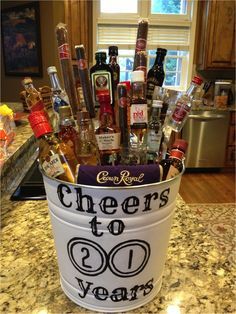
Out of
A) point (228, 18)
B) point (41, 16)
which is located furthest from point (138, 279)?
point (41, 16)

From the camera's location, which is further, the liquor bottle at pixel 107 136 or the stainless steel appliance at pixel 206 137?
the stainless steel appliance at pixel 206 137

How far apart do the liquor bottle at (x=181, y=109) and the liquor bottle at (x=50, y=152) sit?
0.19m

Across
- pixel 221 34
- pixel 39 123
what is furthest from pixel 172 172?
pixel 221 34

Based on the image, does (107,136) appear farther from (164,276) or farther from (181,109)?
(164,276)

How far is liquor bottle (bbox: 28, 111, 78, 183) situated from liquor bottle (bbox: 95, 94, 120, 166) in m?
0.06

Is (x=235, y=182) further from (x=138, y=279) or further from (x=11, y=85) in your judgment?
(x=11, y=85)

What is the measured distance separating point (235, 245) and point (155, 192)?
6.50 ft

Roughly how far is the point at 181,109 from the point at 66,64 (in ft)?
0.70

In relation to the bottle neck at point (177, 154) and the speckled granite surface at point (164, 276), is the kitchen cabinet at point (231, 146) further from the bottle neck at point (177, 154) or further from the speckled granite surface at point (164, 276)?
the bottle neck at point (177, 154)

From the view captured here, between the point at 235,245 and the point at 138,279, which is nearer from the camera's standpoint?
the point at 138,279

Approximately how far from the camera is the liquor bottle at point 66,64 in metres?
0.47

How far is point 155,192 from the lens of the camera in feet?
1.34

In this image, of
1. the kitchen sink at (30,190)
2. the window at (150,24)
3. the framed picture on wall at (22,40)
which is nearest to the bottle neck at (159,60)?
the kitchen sink at (30,190)

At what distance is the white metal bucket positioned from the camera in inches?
15.8
